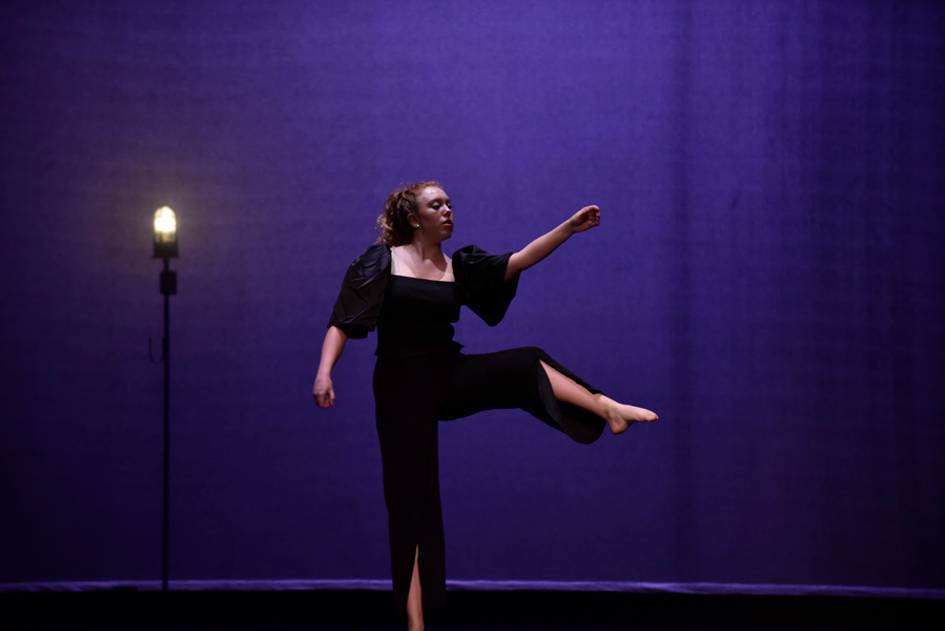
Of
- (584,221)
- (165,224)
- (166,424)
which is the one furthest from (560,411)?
(165,224)

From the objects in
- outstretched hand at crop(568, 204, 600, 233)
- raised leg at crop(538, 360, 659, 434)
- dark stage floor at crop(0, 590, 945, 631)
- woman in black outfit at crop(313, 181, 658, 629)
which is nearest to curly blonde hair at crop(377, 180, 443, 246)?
woman in black outfit at crop(313, 181, 658, 629)

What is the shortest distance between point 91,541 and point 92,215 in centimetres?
137

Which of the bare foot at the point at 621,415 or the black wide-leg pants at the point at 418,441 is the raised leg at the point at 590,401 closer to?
the bare foot at the point at 621,415

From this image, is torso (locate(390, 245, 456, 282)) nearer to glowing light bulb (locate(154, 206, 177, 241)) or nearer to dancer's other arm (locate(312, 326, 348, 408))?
dancer's other arm (locate(312, 326, 348, 408))

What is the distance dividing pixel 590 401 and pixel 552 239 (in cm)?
49

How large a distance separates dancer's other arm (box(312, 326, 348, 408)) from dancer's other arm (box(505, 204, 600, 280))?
0.56m

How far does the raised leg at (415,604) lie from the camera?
9.48ft

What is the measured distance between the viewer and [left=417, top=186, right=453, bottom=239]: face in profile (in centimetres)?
297

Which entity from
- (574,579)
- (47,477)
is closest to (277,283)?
(47,477)

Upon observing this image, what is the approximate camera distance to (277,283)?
156 inches

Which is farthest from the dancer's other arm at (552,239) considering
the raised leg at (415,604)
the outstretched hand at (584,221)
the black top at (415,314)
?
the raised leg at (415,604)

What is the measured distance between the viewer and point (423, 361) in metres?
2.93

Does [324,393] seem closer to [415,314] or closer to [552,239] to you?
[415,314]

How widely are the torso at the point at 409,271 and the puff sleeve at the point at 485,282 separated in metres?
0.04
